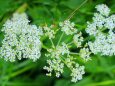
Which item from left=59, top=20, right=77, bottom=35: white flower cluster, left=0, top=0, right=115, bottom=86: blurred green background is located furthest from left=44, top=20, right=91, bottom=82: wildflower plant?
left=0, top=0, right=115, bottom=86: blurred green background

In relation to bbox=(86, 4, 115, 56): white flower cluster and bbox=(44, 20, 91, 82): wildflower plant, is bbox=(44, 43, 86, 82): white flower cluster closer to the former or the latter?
bbox=(44, 20, 91, 82): wildflower plant

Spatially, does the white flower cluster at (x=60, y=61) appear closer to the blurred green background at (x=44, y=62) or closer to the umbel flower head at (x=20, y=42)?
the umbel flower head at (x=20, y=42)

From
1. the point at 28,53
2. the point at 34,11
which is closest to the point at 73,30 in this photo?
the point at 28,53

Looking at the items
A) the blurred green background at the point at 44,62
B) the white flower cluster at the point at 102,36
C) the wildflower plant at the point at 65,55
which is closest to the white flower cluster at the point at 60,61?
the wildflower plant at the point at 65,55

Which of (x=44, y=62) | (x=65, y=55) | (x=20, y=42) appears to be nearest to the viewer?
(x=20, y=42)

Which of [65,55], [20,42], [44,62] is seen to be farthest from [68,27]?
[44,62]

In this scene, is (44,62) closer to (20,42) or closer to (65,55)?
(65,55)
